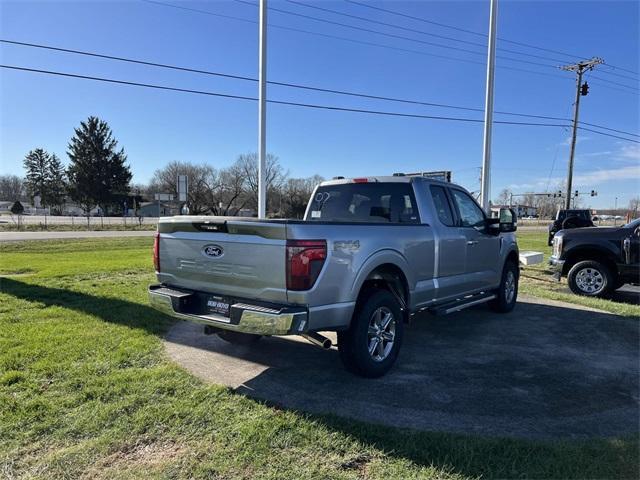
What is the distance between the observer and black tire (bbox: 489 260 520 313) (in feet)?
24.1

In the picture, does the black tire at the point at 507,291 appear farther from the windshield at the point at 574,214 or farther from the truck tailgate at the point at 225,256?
the windshield at the point at 574,214

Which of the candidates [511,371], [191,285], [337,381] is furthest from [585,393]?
[191,285]

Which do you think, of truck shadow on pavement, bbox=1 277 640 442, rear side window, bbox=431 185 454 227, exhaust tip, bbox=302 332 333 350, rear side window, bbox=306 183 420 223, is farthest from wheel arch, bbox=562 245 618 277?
exhaust tip, bbox=302 332 333 350

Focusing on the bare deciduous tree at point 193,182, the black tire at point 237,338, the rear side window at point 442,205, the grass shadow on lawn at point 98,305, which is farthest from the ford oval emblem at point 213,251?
the bare deciduous tree at point 193,182

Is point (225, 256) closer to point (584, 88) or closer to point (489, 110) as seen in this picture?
point (489, 110)

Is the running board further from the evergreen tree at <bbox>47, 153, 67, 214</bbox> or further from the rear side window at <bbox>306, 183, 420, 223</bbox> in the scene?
the evergreen tree at <bbox>47, 153, 67, 214</bbox>

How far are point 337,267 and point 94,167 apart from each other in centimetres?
7526

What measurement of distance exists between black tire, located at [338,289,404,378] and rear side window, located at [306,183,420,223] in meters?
1.31

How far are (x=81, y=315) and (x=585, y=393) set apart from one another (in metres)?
6.15

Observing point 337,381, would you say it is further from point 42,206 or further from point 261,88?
point 42,206

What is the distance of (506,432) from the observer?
348cm

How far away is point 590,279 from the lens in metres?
9.40

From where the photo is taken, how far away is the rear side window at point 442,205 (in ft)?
18.9

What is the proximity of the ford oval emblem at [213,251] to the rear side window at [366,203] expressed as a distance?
1.68 m
